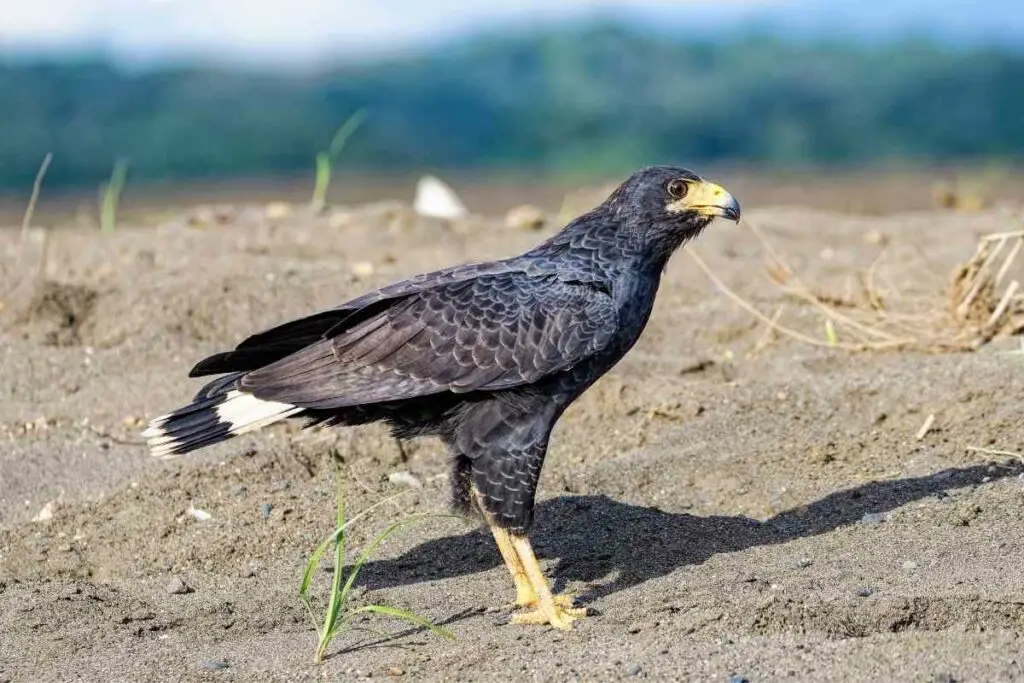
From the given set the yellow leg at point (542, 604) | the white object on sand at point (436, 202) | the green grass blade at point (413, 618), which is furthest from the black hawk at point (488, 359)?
the white object on sand at point (436, 202)

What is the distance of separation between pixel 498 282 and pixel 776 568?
4.71 feet

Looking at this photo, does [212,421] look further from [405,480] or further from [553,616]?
[553,616]

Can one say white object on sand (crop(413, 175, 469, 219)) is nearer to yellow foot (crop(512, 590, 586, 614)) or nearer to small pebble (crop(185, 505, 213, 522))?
small pebble (crop(185, 505, 213, 522))

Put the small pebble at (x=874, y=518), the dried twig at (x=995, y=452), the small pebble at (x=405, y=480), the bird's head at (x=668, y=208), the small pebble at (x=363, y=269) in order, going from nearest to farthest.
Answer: the bird's head at (x=668, y=208), the small pebble at (x=874, y=518), the dried twig at (x=995, y=452), the small pebble at (x=405, y=480), the small pebble at (x=363, y=269)

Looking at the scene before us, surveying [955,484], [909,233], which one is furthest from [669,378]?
[909,233]

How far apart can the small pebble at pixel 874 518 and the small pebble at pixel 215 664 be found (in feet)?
8.19

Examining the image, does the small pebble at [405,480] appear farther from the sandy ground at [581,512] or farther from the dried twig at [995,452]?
the dried twig at [995,452]

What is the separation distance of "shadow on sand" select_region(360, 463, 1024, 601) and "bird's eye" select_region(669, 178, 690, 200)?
1296 millimetres

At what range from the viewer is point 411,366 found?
5.21 meters

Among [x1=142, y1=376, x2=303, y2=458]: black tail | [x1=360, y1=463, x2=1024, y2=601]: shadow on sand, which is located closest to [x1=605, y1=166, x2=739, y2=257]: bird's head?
[x1=360, y1=463, x2=1024, y2=601]: shadow on sand

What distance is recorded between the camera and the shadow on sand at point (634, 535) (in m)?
5.51

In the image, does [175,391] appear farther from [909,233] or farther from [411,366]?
[909,233]

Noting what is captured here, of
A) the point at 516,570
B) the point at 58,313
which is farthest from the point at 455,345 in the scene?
the point at 58,313

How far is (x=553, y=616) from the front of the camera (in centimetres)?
500
